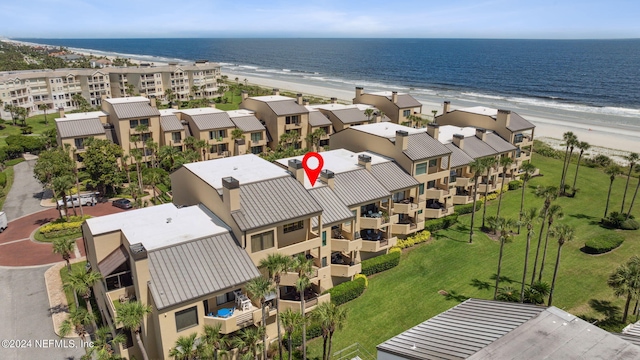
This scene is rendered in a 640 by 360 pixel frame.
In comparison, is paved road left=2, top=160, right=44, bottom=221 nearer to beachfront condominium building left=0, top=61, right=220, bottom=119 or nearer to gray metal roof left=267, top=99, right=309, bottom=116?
gray metal roof left=267, top=99, right=309, bottom=116

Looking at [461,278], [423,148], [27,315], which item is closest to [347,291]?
[461,278]

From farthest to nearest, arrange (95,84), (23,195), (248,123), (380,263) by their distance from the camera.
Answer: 1. (95,84)
2. (248,123)
3. (23,195)
4. (380,263)

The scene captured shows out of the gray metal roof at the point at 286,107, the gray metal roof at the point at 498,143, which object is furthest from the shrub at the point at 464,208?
the gray metal roof at the point at 286,107

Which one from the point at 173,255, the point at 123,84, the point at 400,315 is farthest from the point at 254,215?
the point at 123,84

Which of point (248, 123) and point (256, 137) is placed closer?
point (248, 123)

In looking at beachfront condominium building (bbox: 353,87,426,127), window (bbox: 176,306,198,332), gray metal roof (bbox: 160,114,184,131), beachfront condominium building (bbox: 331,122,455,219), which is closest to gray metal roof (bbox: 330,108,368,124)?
beachfront condominium building (bbox: 353,87,426,127)

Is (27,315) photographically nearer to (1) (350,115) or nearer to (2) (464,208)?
(2) (464,208)
